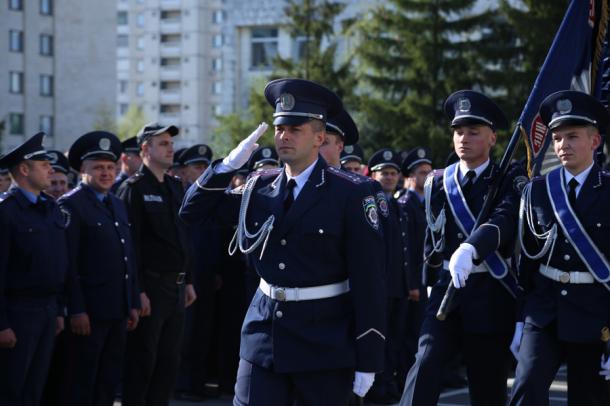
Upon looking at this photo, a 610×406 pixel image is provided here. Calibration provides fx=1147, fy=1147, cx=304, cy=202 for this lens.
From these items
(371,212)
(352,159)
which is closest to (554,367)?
(371,212)

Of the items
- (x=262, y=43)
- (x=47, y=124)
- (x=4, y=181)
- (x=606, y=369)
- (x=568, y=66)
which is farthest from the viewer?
(x=47, y=124)

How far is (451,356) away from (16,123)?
6489cm

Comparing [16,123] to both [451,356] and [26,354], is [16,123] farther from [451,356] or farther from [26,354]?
[451,356]

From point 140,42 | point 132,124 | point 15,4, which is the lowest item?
point 132,124

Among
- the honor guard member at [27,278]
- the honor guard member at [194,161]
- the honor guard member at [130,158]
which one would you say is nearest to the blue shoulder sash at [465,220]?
the honor guard member at [27,278]

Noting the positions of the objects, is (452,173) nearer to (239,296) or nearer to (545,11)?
(239,296)

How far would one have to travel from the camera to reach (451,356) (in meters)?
7.64

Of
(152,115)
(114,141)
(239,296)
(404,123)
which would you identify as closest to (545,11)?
(404,123)

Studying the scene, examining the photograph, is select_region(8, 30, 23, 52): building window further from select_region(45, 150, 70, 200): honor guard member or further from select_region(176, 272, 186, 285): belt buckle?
select_region(176, 272, 186, 285): belt buckle

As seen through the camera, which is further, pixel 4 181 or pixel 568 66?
pixel 4 181

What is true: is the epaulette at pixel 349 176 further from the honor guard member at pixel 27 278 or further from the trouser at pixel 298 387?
the honor guard member at pixel 27 278

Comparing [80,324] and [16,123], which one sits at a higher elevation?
[16,123]

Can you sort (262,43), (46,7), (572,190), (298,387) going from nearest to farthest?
(298,387)
(572,190)
(262,43)
(46,7)

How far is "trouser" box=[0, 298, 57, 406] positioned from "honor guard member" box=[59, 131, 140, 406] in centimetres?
35
